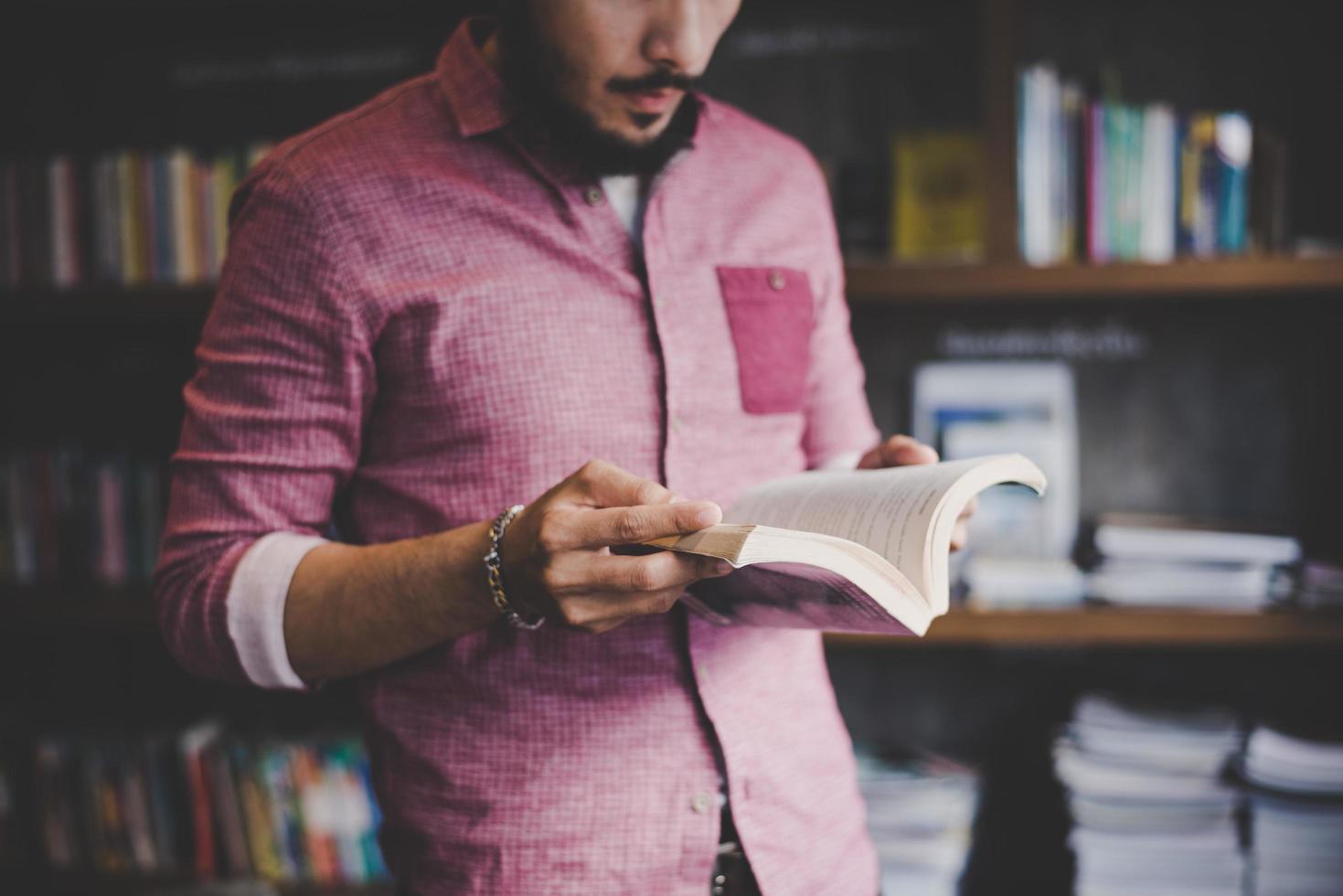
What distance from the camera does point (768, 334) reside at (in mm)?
916

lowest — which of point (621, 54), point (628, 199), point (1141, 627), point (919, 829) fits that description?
point (919, 829)

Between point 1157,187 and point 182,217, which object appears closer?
point 1157,187

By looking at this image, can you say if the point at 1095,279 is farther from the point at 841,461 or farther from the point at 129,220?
the point at 129,220

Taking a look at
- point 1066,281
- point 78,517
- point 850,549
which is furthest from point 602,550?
point 78,517

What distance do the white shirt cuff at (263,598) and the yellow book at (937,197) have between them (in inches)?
42.7

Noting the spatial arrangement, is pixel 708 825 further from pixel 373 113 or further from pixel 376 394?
pixel 373 113

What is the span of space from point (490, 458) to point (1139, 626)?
105 centimetres

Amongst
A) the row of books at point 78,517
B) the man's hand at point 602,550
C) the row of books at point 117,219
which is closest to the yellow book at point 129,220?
the row of books at point 117,219

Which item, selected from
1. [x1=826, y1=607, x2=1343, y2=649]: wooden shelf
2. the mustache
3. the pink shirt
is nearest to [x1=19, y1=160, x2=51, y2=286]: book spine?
the pink shirt

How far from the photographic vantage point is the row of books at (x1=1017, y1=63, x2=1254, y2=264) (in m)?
1.46

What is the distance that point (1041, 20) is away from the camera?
166 centimetres

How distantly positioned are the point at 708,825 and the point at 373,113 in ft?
2.16

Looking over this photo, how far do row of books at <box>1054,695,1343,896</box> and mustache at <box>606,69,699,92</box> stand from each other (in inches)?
46.1

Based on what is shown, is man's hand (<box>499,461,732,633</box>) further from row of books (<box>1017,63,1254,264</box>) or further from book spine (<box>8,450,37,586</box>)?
book spine (<box>8,450,37,586</box>)
